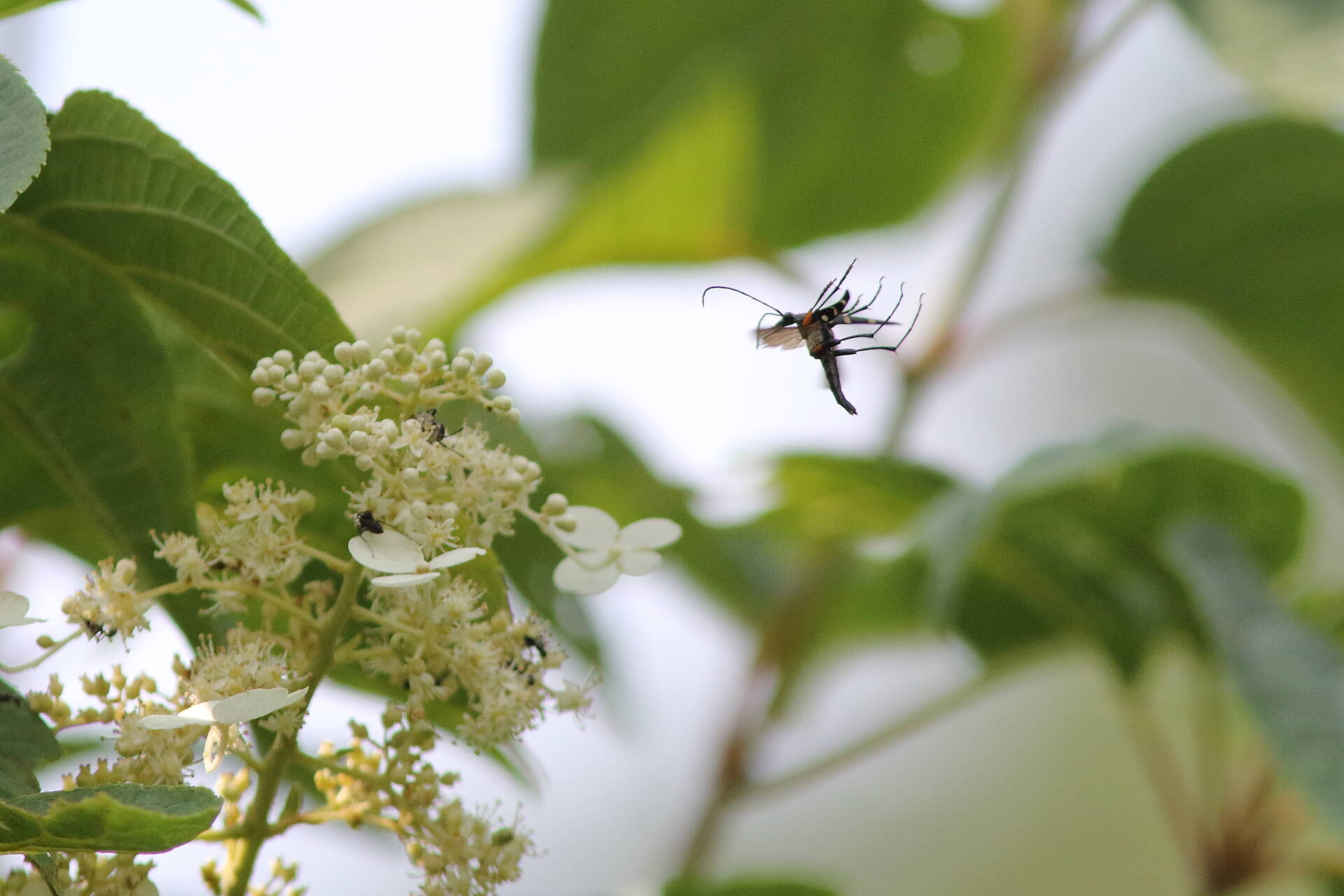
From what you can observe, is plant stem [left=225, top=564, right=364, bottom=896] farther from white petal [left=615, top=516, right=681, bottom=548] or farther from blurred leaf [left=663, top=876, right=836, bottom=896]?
blurred leaf [left=663, top=876, right=836, bottom=896]

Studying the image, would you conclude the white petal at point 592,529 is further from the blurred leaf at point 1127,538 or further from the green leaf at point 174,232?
the blurred leaf at point 1127,538

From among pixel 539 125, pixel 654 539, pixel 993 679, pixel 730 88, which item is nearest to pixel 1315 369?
pixel 993 679

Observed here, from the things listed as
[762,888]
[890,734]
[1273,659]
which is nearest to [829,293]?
[762,888]

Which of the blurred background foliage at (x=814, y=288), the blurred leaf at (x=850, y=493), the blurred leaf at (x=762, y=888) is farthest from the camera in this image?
the blurred leaf at (x=850, y=493)

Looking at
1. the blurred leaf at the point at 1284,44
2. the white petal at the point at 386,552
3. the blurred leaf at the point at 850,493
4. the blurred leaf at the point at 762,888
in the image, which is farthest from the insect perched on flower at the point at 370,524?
the blurred leaf at the point at 1284,44

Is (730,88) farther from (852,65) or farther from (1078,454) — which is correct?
(1078,454)

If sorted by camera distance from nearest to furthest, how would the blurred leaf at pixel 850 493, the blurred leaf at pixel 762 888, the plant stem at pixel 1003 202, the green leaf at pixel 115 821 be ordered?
the green leaf at pixel 115 821 → the blurred leaf at pixel 762 888 → the blurred leaf at pixel 850 493 → the plant stem at pixel 1003 202

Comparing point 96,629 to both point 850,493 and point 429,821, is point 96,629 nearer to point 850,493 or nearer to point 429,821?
point 429,821
